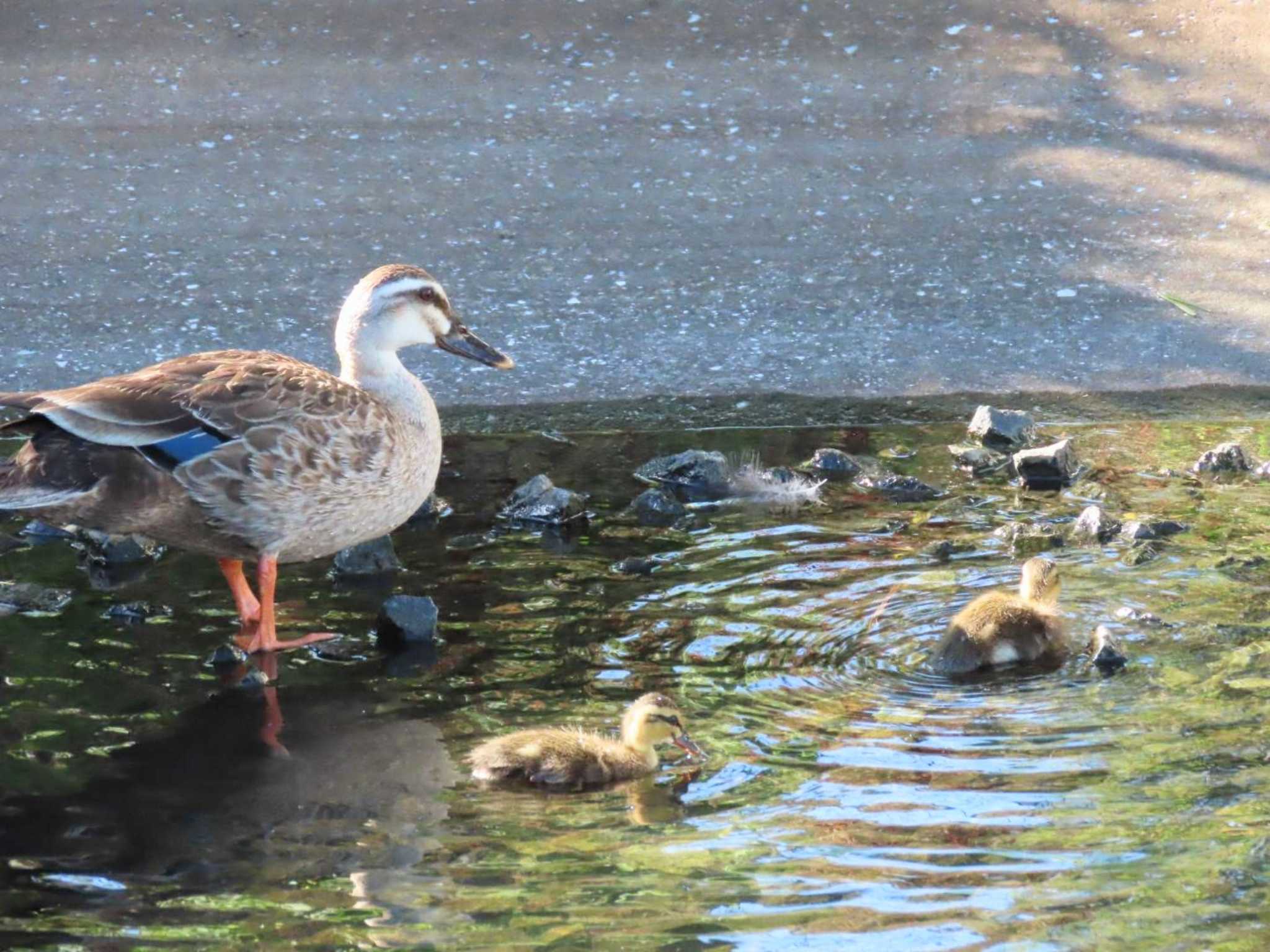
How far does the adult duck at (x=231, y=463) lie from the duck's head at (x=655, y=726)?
1628 mm

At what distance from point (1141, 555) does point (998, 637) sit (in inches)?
48.4

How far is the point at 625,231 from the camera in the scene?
1064 centimetres

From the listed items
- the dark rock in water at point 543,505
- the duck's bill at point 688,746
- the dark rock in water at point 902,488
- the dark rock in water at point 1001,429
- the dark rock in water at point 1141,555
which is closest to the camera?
the duck's bill at point 688,746

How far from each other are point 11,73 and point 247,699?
25.5 feet

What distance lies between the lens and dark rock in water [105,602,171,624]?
6.68m

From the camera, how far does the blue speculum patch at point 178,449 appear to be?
6.36 meters

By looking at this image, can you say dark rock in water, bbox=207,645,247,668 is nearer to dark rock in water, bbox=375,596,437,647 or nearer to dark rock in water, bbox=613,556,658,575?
dark rock in water, bbox=375,596,437,647

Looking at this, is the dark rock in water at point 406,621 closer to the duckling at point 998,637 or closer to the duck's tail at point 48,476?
the duck's tail at point 48,476

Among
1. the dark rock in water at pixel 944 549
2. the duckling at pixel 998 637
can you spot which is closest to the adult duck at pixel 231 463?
the dark rock in water at pixel 944 549

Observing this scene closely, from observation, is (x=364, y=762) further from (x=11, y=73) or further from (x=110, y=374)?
(x=11, y=73)

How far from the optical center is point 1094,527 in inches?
281

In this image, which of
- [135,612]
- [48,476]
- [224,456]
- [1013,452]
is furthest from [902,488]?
[48,476]

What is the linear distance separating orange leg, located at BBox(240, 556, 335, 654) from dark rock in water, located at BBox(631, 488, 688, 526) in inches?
61.6

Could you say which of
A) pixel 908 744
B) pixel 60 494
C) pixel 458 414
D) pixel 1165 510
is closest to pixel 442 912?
pixel 908 744
